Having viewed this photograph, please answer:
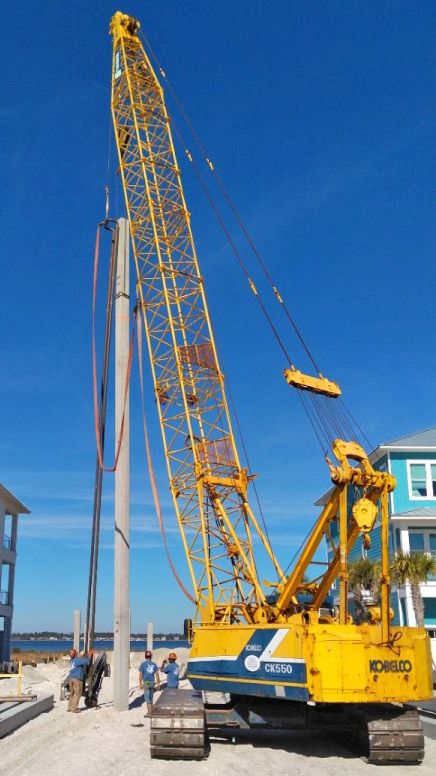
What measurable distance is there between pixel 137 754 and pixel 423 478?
25685 mm

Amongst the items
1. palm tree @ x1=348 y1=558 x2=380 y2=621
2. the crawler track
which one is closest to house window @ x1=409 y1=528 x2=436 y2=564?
palm tree @ x1=348 y1=558 x2=380 y2=621

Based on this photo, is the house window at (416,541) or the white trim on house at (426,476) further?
the house window at (416,541)

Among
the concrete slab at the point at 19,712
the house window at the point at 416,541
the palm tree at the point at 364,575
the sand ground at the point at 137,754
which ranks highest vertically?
the house window at the point at 416,541

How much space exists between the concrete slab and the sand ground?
0.21m

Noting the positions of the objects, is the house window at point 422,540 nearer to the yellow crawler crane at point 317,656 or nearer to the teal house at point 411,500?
the teal house at point 411,500

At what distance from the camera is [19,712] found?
16281mm

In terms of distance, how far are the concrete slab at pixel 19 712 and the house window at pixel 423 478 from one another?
71.9 ft

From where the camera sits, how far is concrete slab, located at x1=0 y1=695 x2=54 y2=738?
49.3ft

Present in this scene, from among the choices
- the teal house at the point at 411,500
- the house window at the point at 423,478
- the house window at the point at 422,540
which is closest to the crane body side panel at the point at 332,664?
the teal house at the point at 411,500

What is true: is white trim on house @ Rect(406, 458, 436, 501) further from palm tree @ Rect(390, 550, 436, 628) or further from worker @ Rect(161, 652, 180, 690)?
worker @ Rect(161, 652, 180, 690)

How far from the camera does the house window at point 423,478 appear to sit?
3591cm

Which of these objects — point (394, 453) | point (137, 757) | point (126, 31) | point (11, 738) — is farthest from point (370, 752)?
point (126, 31)

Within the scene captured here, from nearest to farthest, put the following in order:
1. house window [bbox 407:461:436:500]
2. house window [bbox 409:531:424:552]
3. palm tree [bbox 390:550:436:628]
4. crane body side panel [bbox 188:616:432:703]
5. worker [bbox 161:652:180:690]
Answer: crane body side panel [bbox 188:616:432:703] → worker [bbox 161:652:180:690] → palm tree [bbox 390:550:436:628] → house window [bbox 407:461:436:500] → house window [bbox 409:531:424:552]

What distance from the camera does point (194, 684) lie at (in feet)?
53.3
